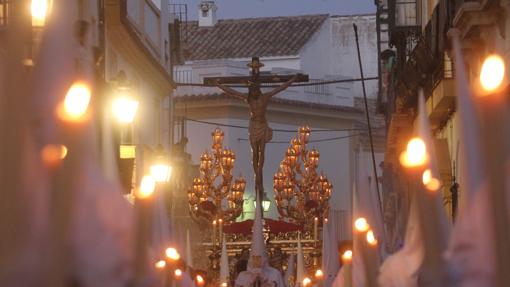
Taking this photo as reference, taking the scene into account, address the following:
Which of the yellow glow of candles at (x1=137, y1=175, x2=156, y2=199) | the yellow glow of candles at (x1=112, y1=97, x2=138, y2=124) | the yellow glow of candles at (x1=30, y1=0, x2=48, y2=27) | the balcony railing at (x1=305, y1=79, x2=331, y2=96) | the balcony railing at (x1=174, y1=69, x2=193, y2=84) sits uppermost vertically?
the balcony railing at (x1=174, y1=69, x2=193, y2=84)

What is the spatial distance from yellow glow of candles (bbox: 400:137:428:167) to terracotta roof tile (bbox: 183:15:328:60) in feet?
189

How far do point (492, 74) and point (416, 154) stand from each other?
0.96m

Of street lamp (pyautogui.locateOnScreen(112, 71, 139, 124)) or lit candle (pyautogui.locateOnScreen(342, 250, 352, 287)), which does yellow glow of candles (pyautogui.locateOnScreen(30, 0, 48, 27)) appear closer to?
street lamp (pyautogui.locateOnScreen(112, 71, 139, 124))

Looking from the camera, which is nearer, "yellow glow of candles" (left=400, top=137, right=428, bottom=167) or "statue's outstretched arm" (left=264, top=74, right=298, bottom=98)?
"yellow glow of candles" (left=400, top=137, right=428, bottom=167)

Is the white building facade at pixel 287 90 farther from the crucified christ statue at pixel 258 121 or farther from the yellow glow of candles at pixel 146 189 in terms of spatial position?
the yellow glow of candles at pixel 146 189

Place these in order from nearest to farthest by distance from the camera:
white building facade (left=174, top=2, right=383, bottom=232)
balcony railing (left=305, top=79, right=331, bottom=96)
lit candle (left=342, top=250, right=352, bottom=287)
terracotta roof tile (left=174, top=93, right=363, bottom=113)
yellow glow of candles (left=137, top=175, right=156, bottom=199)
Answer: yellow glow of candles (left=137, top=175, right=156, bottom=199) → lit candle (left=342, top=250, right=352, bottom=287) → terracotta roof tile (left=174, top=93, right=363, bottom=113) → white building facade (left=174, top=2, right=383, bottom=232) → balcony railing (left=305, top=79, right=331, bottom=96)

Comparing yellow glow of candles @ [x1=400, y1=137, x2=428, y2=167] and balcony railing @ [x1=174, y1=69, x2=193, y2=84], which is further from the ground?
balcony railing @ [x1=174, y1=69, x2=193, y2=84]

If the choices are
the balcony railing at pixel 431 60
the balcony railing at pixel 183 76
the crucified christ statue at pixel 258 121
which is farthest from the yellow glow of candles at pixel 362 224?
the balcony railing at pixel 183 76

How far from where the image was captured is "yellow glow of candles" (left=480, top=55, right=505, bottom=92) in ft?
22.1

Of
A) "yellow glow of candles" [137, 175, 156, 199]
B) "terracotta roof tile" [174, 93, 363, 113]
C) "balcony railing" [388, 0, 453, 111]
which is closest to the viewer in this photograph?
"yellow glow of candles" [137, 175, 156, 199]

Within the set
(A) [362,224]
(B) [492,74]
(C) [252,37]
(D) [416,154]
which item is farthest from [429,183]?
(C) [252,37]

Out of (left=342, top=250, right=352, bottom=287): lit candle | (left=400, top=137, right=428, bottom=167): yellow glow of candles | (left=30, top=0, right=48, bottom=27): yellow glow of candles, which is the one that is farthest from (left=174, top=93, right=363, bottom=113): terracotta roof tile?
(left=400, top=137, right=428, bottom=167): yellow glow of candles

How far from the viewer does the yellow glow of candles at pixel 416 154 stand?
7734 millimetres

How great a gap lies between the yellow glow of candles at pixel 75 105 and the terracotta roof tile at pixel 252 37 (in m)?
58.8
